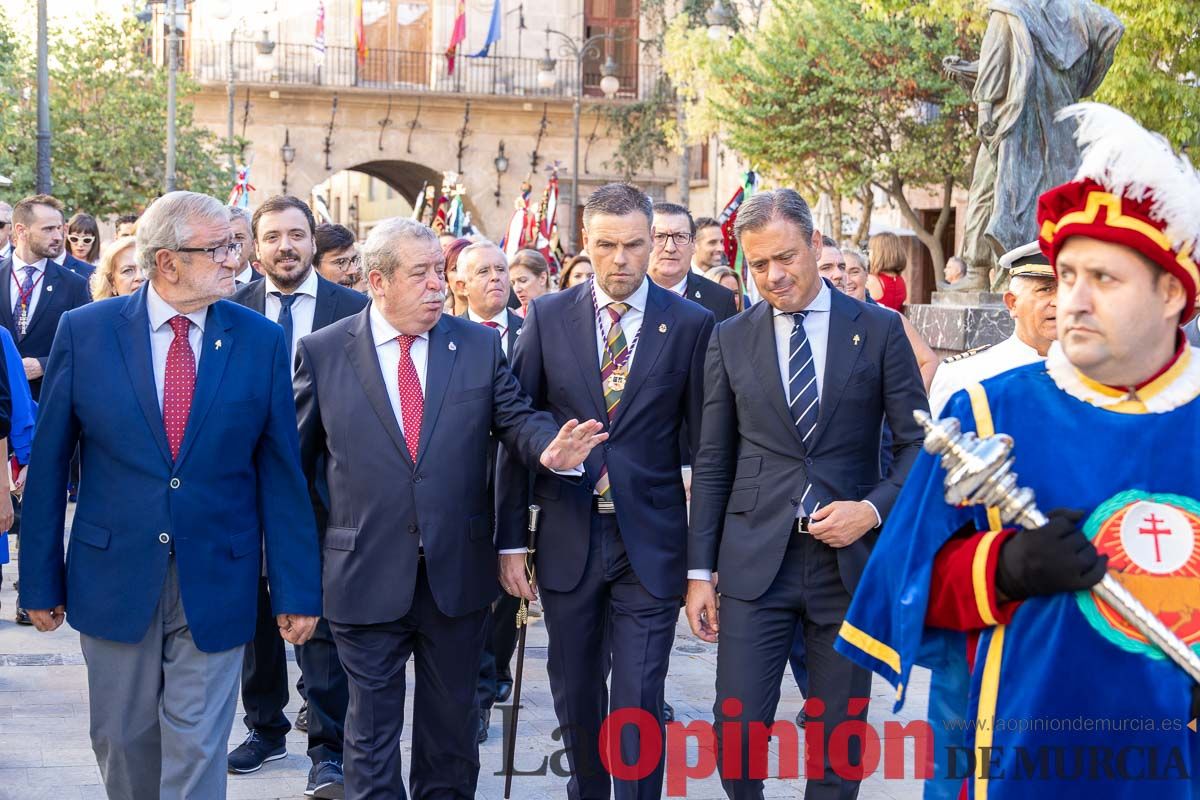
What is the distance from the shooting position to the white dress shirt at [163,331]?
4676 mm

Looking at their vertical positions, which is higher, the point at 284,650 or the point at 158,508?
the point at 158,508

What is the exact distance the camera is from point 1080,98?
12344mm

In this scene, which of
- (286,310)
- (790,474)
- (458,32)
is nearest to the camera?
(790,474)

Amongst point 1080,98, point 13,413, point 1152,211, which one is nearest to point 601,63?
point 1080,98

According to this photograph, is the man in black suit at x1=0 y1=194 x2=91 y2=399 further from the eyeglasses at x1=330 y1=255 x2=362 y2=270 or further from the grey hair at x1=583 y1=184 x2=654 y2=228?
the grey hair at x1=583 y1=184 x2=654 y2=228

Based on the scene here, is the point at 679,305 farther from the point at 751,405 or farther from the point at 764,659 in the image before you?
the point at 764,659

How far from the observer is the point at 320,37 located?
35.3 meters

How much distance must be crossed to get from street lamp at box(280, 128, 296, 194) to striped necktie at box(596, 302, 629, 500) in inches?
1329

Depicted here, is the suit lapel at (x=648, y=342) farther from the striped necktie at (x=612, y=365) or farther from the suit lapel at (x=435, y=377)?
the suit lapel at (x=435, y=377)

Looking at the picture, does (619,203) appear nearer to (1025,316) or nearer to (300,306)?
(1025,316)

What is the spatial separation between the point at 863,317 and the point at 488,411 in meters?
1.27

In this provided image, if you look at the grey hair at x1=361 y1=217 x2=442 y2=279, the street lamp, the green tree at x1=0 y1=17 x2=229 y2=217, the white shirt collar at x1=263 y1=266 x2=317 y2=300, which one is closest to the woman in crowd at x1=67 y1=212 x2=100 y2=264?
the white shirt collar at x1=263 y1=266 x2=317 y2=300

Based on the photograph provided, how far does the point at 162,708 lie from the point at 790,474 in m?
2.02

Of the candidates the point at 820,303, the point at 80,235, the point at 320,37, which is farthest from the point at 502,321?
the point at 320,37
